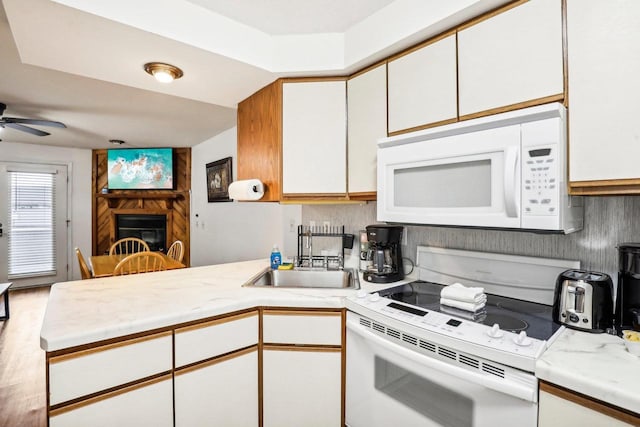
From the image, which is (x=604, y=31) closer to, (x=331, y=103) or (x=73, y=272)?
(x=331, y=103)

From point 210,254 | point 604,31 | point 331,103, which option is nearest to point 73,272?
point 210,254

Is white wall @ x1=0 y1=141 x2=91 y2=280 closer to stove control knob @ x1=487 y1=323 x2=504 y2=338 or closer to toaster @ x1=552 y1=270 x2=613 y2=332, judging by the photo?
stove control knob @ x1=487 y1=323 x2=504 y2=338

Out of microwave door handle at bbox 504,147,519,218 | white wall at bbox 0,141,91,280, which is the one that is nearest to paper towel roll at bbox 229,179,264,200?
microwave door handle at bbox 504,147,519,218

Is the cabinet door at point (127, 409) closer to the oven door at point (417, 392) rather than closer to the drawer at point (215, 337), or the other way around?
the drawer at point (215, 337)

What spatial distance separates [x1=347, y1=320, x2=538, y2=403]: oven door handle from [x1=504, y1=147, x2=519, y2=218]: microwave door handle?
55 centimetres

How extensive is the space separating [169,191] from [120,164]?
90 cm

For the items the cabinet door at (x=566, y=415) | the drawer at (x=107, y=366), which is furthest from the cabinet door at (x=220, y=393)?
the cabinet door at (x=566, y=415)

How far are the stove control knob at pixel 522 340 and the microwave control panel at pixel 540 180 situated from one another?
0.41 metres

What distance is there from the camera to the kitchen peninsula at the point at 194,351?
45.8 inches

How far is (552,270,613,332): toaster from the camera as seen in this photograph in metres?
1.11

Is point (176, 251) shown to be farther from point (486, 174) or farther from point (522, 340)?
point (522, 340)

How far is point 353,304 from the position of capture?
58.4 inches

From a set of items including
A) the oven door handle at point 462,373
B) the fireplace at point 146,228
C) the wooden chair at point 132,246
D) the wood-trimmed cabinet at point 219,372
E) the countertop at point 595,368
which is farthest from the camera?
the fireplace at point 146,228

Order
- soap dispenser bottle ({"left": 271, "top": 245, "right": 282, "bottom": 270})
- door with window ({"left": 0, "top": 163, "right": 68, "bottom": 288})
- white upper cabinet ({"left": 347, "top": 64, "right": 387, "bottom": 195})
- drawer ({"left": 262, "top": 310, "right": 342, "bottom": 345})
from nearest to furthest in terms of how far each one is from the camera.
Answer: drawer ({"left": 262, "top": 310, "right": 342, "bottom": 345}), white upper cabinet ({"left": 347, "top": 64, "right": 387, "bottom": 195}), soap dispenser bottle ({"left": 271, "top": 245, "right": 282, "bottom": 270}), door with window ({"left": 0, "top": 163, "right": 68, "bottom": 288})
